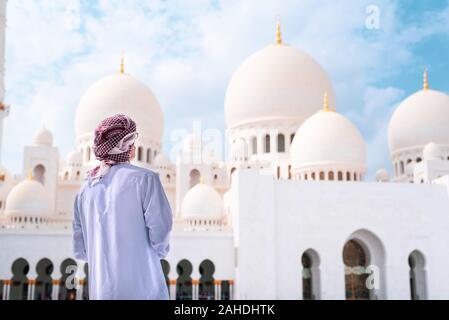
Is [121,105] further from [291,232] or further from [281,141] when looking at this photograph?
[291,232]

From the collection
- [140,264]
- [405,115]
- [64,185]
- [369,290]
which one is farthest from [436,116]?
[140,264]

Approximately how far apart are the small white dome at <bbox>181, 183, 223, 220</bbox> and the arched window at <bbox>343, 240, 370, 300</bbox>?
4.98 m

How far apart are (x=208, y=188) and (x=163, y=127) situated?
20.6ft

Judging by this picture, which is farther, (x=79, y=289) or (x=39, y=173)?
(x=39, y=173)

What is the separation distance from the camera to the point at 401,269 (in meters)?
18.6

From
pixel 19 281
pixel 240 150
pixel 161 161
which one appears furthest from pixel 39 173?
pixel 240 150

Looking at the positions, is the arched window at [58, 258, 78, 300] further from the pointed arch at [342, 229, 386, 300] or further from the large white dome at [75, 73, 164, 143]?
the pointed arch at [342, 229, 386, 300]

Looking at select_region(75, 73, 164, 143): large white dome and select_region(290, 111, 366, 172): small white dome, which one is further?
select_region(75, 73, 164, 143): large white dome

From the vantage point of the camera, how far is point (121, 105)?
83.7 ft

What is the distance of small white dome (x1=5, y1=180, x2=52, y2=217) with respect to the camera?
20.9 metres

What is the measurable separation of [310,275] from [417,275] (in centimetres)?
379

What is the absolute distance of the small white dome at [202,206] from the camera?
2091 centimetres

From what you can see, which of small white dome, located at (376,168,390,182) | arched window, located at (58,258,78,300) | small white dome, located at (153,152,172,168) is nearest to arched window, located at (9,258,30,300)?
arched window, located at (58,258,78,300)
